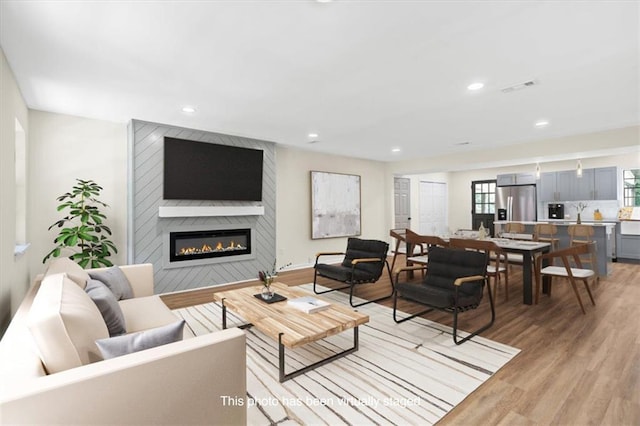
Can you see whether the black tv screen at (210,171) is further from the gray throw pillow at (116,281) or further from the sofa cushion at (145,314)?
the sofa cushion at (145,314)

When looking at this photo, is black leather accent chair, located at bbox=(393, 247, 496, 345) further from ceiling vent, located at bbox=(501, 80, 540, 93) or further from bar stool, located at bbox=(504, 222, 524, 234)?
bar stool, located at bbox=(504, 222, 524, 234)

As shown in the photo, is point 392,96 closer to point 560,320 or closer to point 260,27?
point 260,27

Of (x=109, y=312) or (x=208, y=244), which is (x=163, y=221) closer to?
(x=208, y=244)

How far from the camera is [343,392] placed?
2221mm

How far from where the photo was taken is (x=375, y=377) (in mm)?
2412

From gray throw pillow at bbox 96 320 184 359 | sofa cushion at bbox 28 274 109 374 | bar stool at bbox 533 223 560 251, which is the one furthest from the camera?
bar stool at bbox 533 223 560 251

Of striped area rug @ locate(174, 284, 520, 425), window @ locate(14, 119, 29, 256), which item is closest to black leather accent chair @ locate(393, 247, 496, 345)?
striped area rug @ locate(174, 284, 520, 425)

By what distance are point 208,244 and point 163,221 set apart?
827 millimetres

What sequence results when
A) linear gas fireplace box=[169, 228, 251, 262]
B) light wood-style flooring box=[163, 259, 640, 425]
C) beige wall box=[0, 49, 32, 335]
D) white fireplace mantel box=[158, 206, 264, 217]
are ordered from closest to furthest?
light wood-style flooring box=[163, 259, 640, 425], beige wall box=[0, 49, 32, 335], white fireplace mantel box=[158, 206, 264, 217], linear gas fireplace box=[169, 228, 251, 262]

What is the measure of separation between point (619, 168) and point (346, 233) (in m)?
6.70

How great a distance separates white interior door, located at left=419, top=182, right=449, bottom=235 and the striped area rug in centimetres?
705

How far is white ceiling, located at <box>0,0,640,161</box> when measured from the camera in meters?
2.02

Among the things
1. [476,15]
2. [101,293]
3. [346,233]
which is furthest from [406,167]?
[101,293]

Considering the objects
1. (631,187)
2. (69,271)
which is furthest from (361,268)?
(631,187)
